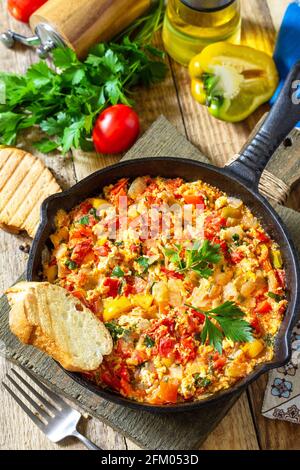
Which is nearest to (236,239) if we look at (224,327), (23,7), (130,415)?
(224,327)

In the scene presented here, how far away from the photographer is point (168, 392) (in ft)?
12.1

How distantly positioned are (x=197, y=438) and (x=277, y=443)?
59cm

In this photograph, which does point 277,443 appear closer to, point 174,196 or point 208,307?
point 208,307

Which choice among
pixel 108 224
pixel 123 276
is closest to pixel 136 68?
pixel 108 224

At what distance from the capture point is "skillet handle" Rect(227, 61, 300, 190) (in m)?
4.14

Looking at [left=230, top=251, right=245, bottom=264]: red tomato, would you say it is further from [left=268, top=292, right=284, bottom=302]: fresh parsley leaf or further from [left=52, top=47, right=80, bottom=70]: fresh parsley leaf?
[left=52, top=47, right=80, bottom=70]: fresh parsley leaf

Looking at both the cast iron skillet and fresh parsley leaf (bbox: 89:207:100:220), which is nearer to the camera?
the cast iron skillet

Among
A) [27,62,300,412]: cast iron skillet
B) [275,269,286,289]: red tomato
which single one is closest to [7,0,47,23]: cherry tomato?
[27,62,300,412]: cast iron skillet

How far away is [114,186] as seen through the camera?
432 cm

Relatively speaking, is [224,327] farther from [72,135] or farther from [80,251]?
[72,135]

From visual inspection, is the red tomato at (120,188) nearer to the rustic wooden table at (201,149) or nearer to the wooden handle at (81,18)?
the rustic wooden table at (201,149)

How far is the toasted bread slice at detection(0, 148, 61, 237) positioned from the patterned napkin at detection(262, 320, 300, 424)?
1881 mm

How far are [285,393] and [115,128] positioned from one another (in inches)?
84.0

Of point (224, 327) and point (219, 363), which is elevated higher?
point (224, 327)
